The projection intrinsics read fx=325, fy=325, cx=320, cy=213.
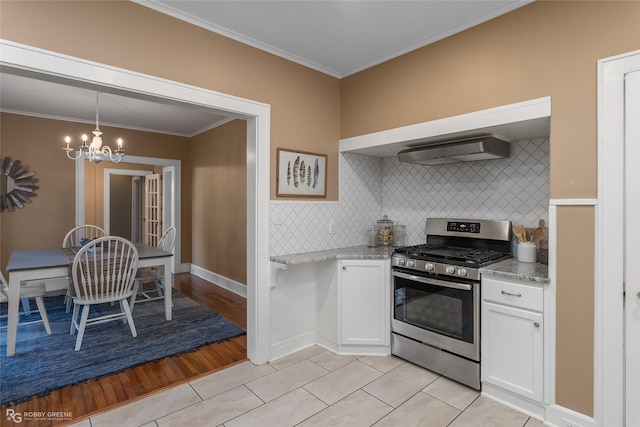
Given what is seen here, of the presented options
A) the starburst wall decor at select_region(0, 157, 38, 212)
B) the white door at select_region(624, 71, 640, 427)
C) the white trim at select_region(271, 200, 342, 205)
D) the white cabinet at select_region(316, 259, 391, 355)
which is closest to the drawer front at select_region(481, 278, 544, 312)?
the white door at select_region(624, 71, 640, 427)

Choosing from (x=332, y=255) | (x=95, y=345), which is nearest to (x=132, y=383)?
(x=95, y=345)

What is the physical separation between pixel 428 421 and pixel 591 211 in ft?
4.99

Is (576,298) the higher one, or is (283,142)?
(283,142)

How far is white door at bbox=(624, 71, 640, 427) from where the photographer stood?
166cm

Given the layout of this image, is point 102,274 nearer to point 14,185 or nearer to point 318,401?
point 318,401

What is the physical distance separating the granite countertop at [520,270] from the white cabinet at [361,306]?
0.83 m

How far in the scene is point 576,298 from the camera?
1.84m

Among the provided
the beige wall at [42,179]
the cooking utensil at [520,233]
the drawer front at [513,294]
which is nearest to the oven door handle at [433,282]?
the drawer front at [513,294]

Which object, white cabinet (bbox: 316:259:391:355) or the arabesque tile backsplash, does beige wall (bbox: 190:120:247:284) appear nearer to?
the arabesque tile backsplash

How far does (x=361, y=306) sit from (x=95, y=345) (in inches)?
97.1

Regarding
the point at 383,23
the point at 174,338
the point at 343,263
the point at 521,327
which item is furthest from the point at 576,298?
the point at 174,338

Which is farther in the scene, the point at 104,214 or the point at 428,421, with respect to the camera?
the point at 104,214

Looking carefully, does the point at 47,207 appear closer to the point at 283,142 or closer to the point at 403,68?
the point at 283,142

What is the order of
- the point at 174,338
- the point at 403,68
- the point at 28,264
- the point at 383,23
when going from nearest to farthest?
the point at 383,23 < the point at 403,68 < the point at 28,264 < the point at 174,338
